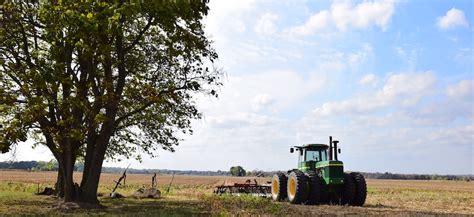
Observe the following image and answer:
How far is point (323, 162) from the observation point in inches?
946

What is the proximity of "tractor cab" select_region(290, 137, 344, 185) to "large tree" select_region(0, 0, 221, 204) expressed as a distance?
6.37m

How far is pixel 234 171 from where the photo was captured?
12044 centimetres

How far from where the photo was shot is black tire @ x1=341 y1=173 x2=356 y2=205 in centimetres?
2334

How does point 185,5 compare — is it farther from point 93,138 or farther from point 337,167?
point 337,167

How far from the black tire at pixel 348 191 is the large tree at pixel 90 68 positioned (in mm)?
8072

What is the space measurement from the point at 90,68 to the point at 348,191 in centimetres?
1312

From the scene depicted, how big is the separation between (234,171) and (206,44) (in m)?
99.0

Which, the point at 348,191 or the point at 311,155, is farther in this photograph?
the point at 311,155

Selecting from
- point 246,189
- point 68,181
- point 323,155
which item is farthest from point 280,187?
point 68,181

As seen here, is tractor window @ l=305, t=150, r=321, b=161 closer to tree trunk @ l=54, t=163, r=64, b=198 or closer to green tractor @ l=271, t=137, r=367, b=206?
green tractor @ l=271, t=137, r=367, b=206

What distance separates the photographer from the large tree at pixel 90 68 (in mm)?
18797


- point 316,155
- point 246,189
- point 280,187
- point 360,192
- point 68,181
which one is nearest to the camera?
point 68,181

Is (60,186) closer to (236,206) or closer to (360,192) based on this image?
(236,206)

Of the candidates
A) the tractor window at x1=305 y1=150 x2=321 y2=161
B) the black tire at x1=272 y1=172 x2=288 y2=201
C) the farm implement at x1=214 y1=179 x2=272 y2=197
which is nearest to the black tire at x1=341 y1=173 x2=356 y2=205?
the tractor window at x1=305 y1=150 x2=321 y2=161
